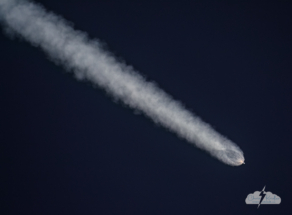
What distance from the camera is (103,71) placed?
253 centimetres

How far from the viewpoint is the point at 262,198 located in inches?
118

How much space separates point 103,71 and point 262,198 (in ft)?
7.02

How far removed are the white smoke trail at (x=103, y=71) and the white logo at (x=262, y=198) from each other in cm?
50

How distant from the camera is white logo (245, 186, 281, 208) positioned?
296cm

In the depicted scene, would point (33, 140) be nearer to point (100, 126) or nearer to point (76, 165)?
point (76, 165)

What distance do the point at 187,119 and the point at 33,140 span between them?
1441mm

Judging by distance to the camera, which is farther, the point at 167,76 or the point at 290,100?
the point at 290,100

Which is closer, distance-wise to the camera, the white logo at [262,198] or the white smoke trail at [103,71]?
the white smoke trail at [103,71]

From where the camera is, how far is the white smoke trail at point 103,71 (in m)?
2.39

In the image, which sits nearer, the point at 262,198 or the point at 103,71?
the point at 103,71

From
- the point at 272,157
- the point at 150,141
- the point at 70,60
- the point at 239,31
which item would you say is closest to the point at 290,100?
the point at 272,157

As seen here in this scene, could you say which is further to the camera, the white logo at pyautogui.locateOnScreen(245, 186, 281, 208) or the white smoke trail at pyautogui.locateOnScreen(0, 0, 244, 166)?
the white logo at pyautogui.locateOnScreen(245, 186, 281, 208)

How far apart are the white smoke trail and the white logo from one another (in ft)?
1.63

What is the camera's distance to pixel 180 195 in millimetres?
2789
